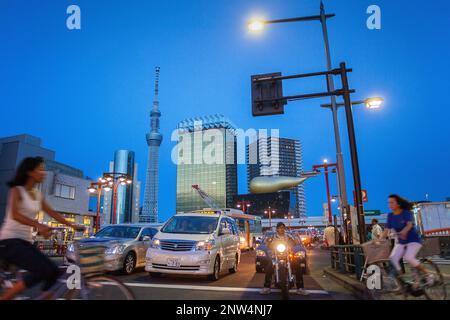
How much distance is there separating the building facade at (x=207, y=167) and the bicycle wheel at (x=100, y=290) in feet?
464

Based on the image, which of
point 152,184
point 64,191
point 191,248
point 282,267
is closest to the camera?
point 282,267

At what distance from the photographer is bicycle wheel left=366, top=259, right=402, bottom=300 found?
5742mm

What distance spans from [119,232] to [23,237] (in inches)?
321

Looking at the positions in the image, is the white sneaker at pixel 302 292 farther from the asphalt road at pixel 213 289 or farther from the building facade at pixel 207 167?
the building facade at pixel 207 167

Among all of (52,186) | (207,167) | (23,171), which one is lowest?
(23,171)

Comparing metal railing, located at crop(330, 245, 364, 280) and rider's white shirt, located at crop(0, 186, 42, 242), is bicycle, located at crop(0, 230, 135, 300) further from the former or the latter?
metal railing, located at crop(330, 245, 364, 280)

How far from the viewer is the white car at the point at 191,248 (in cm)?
919

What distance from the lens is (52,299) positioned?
4.21 metres

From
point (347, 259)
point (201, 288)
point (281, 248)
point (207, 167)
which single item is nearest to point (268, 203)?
point (207, 167)

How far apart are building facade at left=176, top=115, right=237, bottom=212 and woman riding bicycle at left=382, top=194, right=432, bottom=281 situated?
140 m

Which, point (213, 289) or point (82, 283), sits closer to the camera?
point (82, 283)

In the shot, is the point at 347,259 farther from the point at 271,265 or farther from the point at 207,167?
the point at 207,167

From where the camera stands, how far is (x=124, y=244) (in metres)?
10.7

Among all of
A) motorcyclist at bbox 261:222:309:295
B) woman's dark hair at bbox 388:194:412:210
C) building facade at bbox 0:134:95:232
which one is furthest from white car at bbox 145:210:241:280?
building facade at bbox 0:134:95:232
